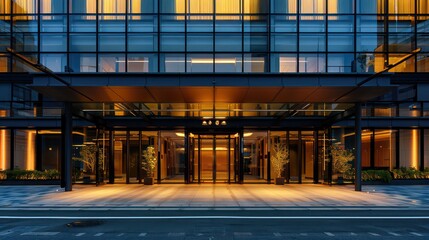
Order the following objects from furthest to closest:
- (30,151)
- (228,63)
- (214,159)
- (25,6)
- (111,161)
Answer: (214,159), (111,161), (30,151), (25,6), (228,63)

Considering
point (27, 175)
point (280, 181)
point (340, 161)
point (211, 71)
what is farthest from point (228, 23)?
point (27, 175)

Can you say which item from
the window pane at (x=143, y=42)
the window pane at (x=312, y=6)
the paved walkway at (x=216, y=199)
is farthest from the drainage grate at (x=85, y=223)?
the window pane at (x=312, y=6)

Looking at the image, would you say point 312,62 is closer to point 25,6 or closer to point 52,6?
point 52,6

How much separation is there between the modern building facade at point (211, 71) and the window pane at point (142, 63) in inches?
2.3

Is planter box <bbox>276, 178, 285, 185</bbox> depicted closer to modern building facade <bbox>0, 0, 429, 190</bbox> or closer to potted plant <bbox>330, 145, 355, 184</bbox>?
modern building facade <bbox>0, 0, 429, 190</bbox>

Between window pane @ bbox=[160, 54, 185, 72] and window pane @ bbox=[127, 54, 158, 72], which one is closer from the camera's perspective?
window pane @ bbox=[160, 54, 185, 72]

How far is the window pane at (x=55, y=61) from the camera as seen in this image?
85.0 feet

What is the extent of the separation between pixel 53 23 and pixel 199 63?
30.4ft

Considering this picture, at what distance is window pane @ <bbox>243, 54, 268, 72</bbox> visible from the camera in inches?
992

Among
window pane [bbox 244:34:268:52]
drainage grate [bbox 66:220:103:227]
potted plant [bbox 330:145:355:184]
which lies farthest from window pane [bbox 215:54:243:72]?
drainage grate [bbox 66:220:103:227]

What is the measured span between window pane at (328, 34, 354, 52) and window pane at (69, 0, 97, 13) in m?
14.2

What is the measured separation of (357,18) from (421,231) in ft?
57.2

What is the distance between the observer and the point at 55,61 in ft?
85.6

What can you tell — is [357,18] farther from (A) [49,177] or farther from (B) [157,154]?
(A) [49,177]
